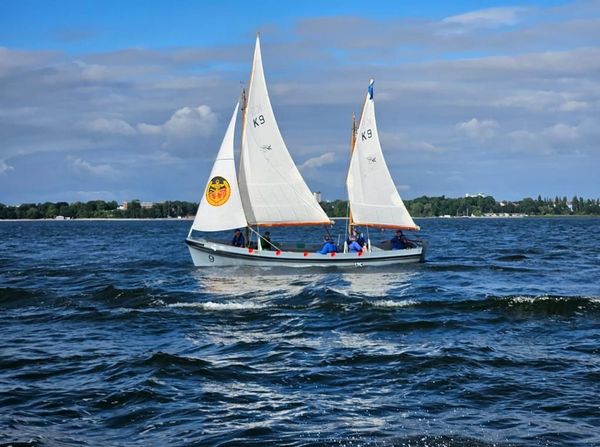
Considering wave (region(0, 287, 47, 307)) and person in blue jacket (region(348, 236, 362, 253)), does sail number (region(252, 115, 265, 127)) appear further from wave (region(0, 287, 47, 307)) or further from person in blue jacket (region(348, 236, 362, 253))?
wave (region(0, 287, 47, 307))

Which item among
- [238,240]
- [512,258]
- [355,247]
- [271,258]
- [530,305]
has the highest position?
[238,240]

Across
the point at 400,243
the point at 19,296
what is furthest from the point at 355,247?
the point at 19,296

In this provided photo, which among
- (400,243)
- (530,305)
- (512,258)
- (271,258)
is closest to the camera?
(530,305)

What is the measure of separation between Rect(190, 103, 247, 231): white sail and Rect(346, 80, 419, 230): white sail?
7.65 m

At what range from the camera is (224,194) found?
4659 centimetres

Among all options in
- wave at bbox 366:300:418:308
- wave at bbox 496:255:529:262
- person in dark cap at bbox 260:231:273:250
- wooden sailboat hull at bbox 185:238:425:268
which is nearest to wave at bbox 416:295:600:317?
wave at bbox 366:300:418:308

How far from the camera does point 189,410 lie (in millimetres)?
16703

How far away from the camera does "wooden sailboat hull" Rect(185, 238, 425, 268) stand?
45281 mm

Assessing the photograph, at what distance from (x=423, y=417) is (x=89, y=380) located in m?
8.16

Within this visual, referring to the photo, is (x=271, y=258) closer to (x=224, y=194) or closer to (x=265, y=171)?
(x=224, y=194)

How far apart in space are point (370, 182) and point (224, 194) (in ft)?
32.5

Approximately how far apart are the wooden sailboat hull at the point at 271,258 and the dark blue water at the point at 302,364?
506 centimetres

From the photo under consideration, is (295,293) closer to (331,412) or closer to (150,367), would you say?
(150,367)

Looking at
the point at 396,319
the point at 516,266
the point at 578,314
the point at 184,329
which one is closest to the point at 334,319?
the point at 396,319
